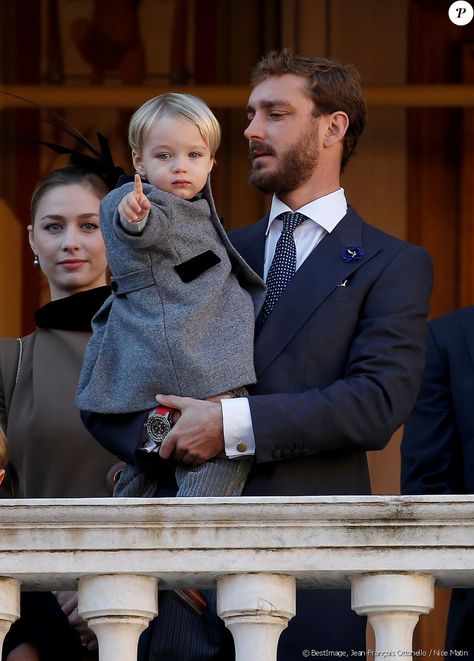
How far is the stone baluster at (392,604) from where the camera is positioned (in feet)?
11.4

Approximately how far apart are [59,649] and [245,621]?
596 mm

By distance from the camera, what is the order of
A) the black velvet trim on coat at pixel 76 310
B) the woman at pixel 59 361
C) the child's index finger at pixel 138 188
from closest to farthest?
the child's index finger at pixel 138 188
the woman at pixel 59 361
the black velvet trim on coat at pixel 76 310

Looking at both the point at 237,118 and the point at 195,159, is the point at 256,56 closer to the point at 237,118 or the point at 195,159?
the point at 237,118

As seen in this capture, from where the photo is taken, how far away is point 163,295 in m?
3.87

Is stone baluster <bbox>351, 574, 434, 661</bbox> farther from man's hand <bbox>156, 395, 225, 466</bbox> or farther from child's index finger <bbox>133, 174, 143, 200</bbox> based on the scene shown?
child's index finger <bbox>133, 174, 143, 200</bbox>

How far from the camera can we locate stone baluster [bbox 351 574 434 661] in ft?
11.4

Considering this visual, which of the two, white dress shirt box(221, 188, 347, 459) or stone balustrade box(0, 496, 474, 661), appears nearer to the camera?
stone balustrade box(0, 496, 474, 661)

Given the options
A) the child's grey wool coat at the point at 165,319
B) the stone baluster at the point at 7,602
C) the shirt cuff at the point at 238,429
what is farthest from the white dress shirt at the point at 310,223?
the stone baluster at the point at 7,602

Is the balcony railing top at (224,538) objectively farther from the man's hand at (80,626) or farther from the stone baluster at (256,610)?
the man's hand at (80,626)

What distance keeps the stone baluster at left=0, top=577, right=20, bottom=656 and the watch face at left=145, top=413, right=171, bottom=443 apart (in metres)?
0.45

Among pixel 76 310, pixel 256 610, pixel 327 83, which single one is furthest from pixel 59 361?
pixel 256 610

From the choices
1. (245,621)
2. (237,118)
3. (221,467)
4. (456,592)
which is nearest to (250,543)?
(245,621)

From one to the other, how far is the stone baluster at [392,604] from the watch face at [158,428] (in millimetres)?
514

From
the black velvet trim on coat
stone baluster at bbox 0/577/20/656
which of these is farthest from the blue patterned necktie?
stone baluster at bbox 0/577/20/656
